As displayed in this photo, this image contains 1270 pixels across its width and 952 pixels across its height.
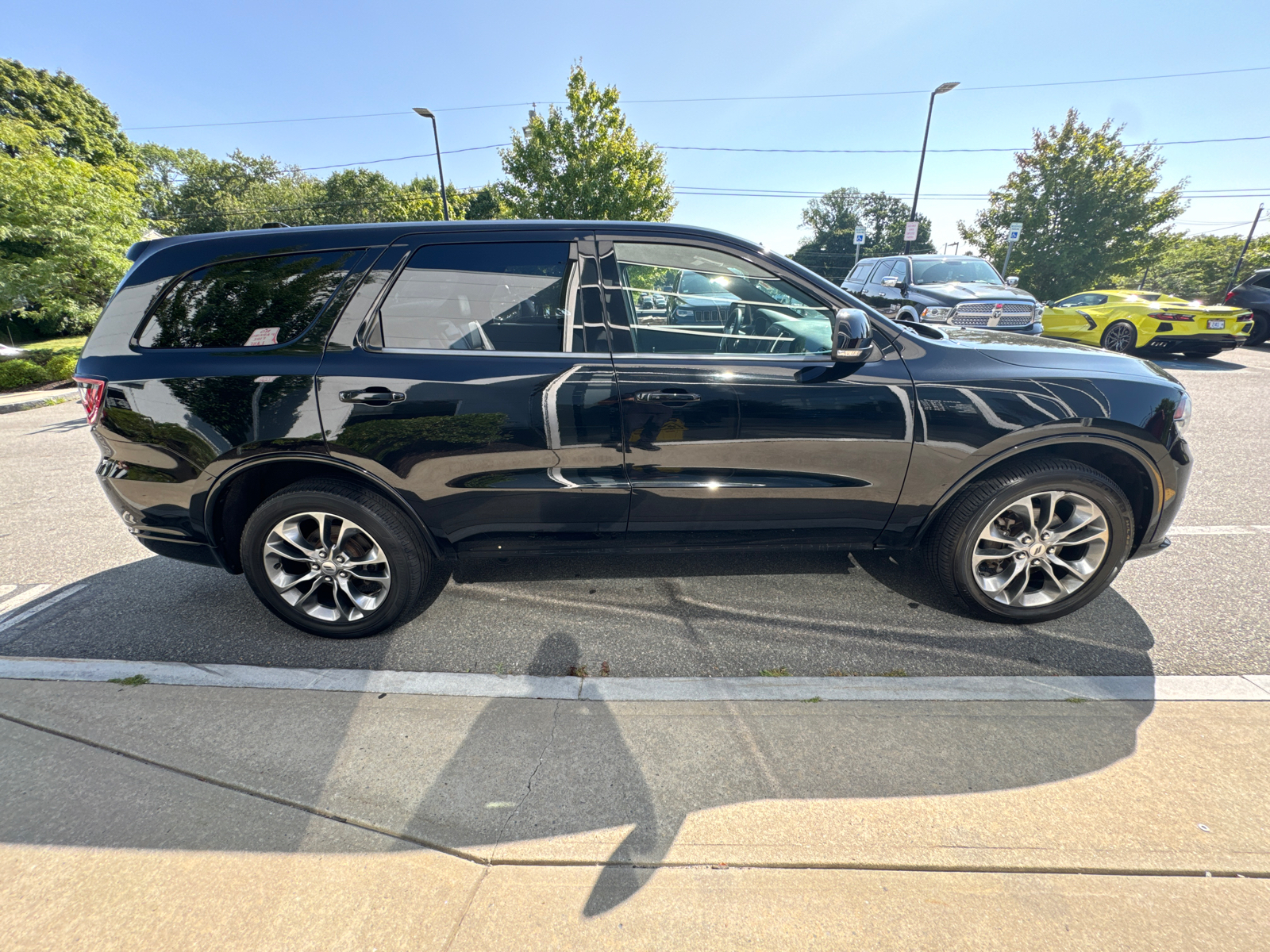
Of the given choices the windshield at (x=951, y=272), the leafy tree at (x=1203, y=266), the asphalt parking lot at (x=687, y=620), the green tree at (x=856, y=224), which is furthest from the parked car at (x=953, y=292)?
the green tree at (x=856, y=224)

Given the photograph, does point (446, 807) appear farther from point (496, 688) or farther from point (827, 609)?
point (827, 609)

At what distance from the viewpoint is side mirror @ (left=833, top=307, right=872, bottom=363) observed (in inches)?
89.7

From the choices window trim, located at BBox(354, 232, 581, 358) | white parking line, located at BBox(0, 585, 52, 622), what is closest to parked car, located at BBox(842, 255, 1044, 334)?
window trim, located at BBox(354, 232, 581, 358)

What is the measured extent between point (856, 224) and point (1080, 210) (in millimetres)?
52024

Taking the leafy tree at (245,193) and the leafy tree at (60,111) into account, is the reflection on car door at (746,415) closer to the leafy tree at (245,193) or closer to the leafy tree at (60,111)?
the leafy tree at (60,111)

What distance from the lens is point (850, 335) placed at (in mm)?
2291

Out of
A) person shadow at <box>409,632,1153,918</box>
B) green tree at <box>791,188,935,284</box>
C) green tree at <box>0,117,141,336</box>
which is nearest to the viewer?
person shadow at <box>409,632,1153,918</box>

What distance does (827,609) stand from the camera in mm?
2914

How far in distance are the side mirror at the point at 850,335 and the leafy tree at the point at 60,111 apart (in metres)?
42.7

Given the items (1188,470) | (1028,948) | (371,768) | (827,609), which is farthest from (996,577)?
(371,768)

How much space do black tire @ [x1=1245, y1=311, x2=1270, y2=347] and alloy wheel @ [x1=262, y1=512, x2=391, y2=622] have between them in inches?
740

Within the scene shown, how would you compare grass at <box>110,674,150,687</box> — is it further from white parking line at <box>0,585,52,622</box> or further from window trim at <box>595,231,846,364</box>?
window trim at <box>595,231,846,364</box>

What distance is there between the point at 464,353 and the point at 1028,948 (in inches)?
106

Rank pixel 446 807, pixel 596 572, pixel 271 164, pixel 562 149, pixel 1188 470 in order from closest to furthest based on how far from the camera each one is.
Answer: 1. pixel 446 807
2. pixel 1188 470
3. pixel 596 572
4. pixel 562 149
5. pixel 271 164
